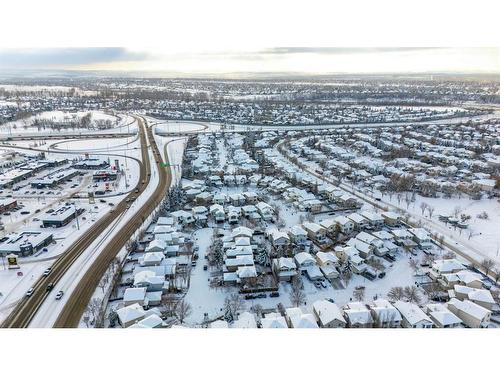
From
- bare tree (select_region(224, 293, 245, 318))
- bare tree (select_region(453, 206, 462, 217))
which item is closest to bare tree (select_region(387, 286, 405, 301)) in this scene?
bare tree (select_region(224, 293, 245, 318))

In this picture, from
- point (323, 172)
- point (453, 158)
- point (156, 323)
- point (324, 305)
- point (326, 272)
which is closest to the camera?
point (156, 323)

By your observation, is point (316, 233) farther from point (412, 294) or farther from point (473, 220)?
point (473, 220)

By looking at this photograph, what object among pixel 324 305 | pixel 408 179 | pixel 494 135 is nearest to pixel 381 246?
pixel 324 305

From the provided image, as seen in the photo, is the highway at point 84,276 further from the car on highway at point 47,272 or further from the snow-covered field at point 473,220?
the snow-covered field at point 473,220

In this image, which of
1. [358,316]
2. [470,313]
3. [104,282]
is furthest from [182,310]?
[470,313]

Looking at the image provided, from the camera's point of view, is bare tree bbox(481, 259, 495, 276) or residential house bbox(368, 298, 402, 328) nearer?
residential house bbox(368, 298, 402, 328)

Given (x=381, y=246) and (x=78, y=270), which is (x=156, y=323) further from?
(x=381, y=246)

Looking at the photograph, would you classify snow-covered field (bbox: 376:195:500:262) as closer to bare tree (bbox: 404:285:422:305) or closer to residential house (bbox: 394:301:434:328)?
bare tree (bbox: 404:285:422:305)

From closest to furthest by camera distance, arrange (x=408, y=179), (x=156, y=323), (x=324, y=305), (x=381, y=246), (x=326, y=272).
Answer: (x=156, y=323)
(x=324, y=305)
(x=326, y=272)
(x=381, y=246)
(x=408, y=179)
